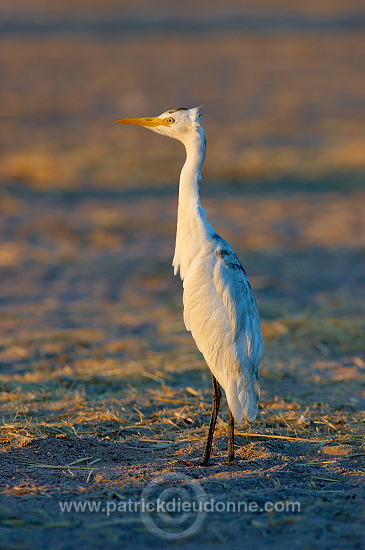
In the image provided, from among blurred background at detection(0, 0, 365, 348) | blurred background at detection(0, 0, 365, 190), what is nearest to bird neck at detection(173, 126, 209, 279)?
blurred background at detection(0, 0, 365, 348)

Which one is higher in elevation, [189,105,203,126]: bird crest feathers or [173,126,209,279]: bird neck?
[189,105,203,126]: bird crest feathers

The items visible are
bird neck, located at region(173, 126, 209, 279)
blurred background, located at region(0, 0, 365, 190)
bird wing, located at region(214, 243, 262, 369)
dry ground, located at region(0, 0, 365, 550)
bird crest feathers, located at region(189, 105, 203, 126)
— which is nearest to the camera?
dry ground, located at region(0, 0, 365, 550)

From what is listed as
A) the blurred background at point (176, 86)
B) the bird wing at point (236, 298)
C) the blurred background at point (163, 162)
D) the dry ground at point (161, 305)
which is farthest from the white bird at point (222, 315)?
the blurred background at point (176, 86)

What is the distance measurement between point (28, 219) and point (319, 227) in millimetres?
3892

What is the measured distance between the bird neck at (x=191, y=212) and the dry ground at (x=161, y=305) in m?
1.14

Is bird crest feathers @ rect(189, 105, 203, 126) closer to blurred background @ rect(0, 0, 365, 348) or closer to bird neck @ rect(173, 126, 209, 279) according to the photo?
bird neck @ rect(173, 126, 209, 279)

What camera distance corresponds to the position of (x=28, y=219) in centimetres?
1045

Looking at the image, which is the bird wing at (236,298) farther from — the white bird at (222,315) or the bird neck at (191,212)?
the bird neck at (191,212)

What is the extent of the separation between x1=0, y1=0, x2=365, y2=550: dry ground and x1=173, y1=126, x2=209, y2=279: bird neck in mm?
1141

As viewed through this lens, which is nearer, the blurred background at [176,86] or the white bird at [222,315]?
the white bird at [222,315]

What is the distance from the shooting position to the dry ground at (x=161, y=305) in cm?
382

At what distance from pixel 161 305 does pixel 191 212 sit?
3600mm

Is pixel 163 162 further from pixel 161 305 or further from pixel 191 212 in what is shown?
pixel 191 212

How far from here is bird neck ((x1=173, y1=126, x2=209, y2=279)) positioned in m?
4.41
